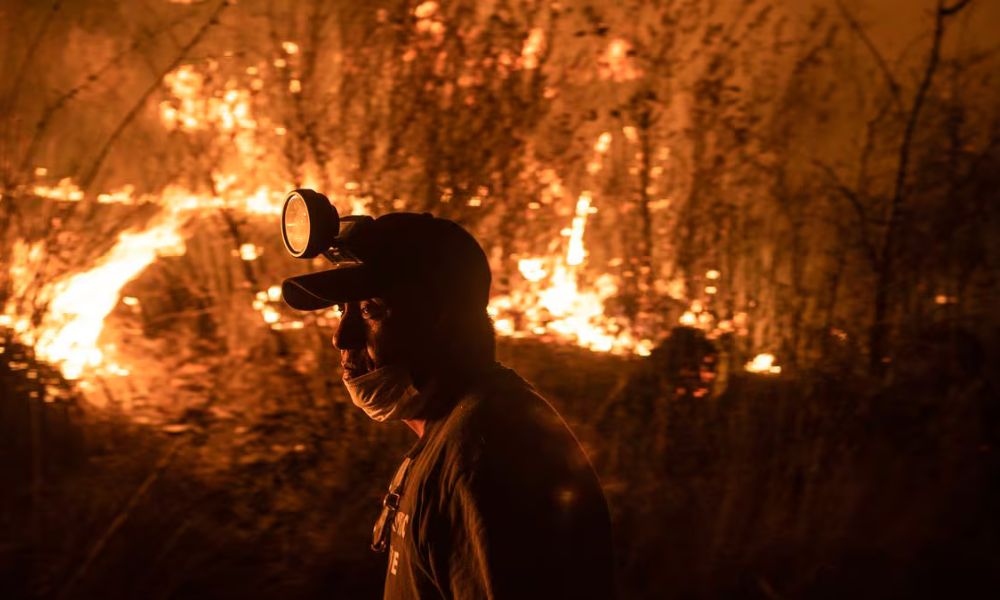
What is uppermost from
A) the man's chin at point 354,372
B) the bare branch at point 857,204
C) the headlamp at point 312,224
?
the bare branch at point 857,204

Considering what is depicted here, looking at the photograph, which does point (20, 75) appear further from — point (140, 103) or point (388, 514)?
point (388, 514)

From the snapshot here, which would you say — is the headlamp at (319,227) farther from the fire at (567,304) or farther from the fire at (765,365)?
the fire at (765,365)

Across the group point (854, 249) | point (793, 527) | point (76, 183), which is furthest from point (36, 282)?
point (854, 249)

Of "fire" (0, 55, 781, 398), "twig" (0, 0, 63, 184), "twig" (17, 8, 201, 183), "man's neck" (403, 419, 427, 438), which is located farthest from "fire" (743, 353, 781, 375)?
"twig" (0, 0, 63, 184)

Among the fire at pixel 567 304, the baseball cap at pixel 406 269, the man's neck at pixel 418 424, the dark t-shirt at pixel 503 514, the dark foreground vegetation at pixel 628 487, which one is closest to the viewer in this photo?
the dark t-shirt at pixel 503 514

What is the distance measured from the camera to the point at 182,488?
13.2 feet

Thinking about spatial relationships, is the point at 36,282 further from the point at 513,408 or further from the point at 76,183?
the point at 513,408

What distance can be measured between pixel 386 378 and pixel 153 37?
3.39m

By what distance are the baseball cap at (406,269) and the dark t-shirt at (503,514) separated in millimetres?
260

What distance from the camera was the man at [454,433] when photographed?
1402 millimetres

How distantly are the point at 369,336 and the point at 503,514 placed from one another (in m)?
0.59

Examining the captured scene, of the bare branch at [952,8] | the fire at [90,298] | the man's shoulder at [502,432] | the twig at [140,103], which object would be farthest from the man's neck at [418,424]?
the bare branch at [952,8]

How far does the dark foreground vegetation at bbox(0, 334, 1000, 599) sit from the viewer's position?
3.80 m

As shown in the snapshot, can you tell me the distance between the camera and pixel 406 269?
5.59ft
